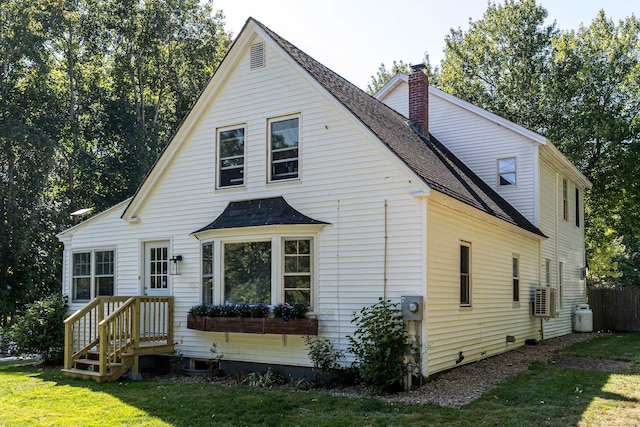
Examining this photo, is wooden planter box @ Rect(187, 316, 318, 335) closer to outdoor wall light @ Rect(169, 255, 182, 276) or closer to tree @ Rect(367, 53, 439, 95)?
outdoor wall light @ Rect(169, 255, 182, 276)

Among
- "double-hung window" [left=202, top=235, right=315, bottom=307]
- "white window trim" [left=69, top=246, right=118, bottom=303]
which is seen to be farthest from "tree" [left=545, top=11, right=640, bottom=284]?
"white window trim" [left=69, top=246, right=118, bottom=303]

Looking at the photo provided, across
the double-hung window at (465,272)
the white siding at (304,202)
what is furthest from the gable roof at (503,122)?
the white siding at (304,202)

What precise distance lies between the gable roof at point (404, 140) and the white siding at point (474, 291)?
17.0 inches

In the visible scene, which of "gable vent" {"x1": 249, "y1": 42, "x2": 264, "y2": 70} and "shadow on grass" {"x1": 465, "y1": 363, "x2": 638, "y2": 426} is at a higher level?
"gable vent" {"x1": 249, "y1": 42, "x2": 264, "y2": 70}

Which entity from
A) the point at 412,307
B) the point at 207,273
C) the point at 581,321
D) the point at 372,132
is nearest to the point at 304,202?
the point at 372,132

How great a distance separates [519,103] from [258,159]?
71.6 ft

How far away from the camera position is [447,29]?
34688 mm

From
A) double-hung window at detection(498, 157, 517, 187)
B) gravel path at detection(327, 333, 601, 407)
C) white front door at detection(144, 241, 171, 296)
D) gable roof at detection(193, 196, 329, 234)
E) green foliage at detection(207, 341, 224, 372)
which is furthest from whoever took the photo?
double-hung window at detection(498, 157, 517, 187)

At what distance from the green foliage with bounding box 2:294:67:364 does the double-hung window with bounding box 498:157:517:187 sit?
40.6 ft

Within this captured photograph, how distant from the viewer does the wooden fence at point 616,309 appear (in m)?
22.0

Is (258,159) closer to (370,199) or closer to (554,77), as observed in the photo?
(370,199)

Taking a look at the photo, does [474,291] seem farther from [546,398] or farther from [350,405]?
[350,405]

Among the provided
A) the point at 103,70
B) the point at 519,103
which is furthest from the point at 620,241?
the point at 103,70

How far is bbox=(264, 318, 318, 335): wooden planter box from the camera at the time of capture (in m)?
10.6
